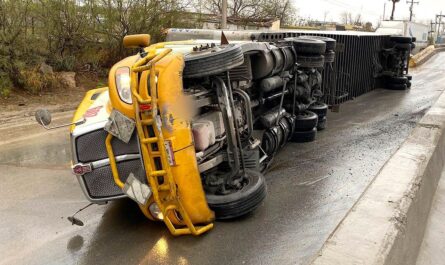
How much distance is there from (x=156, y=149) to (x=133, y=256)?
0.88 metres

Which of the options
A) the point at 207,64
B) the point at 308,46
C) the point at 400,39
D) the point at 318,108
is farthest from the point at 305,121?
the point at 400,39

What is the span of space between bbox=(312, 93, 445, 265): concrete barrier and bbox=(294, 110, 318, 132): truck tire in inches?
76.2

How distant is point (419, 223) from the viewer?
12.5 feet

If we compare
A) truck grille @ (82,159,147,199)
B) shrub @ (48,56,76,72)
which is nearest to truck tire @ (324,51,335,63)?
truck grille @ (82,159,147,199)

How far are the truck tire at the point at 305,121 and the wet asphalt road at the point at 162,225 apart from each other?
274mm

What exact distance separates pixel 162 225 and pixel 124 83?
1322 mm

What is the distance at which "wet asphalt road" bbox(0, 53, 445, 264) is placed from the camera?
3.58 metres

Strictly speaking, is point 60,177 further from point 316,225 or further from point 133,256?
point 316,225

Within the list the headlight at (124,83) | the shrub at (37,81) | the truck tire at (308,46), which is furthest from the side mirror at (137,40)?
the shrub at (37,81)

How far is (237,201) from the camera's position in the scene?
390cm

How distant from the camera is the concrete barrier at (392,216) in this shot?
2748mm

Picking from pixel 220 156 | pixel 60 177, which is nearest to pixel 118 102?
pixel 220 156

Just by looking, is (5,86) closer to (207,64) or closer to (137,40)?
(137,40)

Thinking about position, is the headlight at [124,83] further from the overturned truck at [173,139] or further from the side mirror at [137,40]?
the side mirror at [137,40]
